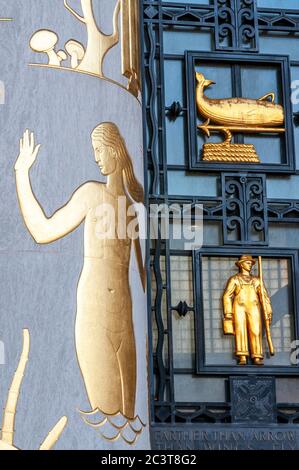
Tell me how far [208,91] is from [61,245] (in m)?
2.25

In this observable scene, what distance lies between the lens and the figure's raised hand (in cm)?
941

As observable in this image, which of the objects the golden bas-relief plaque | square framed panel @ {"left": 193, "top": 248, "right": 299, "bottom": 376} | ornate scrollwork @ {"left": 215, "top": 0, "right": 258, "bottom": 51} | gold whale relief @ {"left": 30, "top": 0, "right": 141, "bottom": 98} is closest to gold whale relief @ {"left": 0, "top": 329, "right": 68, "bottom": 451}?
square framed panel @ {"left": 193, "top": 248, "right": 299, "bottom": 376}

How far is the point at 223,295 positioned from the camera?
1041 centimetres

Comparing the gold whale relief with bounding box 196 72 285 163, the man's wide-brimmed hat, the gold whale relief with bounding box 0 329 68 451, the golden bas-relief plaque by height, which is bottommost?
the gold whale relief with bounding box 0 329 68 451

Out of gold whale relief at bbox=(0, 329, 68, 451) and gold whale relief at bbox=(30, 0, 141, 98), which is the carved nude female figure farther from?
gold whale relief at bbox=(30, 0, 141, 98)

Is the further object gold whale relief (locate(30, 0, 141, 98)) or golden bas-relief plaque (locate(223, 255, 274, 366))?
golden bas-relief plaque (locate(223, 255, 274, 366))

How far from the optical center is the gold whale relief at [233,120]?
35.3 feet

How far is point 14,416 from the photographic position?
8953mm

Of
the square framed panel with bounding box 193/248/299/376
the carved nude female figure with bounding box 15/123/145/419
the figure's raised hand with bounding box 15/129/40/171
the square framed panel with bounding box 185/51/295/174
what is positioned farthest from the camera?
the square framed panel with bounding box 185/51/295/174

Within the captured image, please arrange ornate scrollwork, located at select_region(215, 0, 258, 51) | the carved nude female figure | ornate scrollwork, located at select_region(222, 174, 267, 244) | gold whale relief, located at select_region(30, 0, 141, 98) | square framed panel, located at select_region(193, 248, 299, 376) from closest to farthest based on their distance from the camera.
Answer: the carved nude female figure < gold whale relief, located at select_region(30, 0, 141, 98) < square framed panel, located at select_region(193, 248, 299, 376) < ornate scrollwork, located at select_region(222, 174, 267, 244) < ornate scrollwork, located at select_region(215, 0, 258, 51)

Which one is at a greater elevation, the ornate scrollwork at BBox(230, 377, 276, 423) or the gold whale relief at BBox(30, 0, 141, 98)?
the gold whale relief at BBox(30, 0, 141, 98)

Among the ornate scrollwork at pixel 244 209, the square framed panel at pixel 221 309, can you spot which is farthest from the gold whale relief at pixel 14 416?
the ornate scrollwork at pixel 244 209

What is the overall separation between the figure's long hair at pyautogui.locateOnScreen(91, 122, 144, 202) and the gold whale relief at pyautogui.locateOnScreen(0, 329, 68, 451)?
1444mm

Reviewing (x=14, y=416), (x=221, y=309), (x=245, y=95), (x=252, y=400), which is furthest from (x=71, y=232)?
(x=245, y=95)
